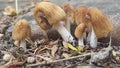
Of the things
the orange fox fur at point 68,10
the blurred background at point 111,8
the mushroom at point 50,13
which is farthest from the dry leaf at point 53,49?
the blurred background at point 111,8

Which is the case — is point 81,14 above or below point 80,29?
above

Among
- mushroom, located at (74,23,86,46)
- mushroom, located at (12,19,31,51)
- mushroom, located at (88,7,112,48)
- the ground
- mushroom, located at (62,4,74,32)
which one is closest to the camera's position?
the ground

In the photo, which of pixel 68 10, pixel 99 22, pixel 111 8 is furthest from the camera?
pixel 111 8

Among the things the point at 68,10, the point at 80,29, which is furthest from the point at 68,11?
the point at 80,29

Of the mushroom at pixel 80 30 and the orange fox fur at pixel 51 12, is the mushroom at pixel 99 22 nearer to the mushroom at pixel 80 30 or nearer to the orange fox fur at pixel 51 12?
the mushroom at pixel 80 30

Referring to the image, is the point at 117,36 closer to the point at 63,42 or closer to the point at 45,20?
the point at 63,42

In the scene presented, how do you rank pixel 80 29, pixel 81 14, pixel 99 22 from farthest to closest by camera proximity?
pixel 81 14, pixel 80 29, pixel 99 22

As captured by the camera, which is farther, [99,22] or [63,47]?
[63,47]

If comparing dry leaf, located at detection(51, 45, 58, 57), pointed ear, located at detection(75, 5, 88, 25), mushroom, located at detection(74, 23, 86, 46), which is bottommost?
dry leaf, located at detection(51, 45, 58, 57)

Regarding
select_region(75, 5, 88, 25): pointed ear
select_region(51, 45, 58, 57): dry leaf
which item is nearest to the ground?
select_region(51, 45, 58, 57): dry leaf

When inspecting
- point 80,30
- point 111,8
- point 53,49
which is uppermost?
point 111,8

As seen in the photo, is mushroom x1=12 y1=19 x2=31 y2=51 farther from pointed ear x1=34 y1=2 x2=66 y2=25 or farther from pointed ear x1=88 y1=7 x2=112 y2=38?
pointed ear x1=88 y1=7 x2=112 y2=38

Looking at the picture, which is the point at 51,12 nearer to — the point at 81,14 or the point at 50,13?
the point at 50,13

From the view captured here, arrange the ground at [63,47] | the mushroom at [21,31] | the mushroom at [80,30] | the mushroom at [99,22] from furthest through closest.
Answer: the mushroom at [21,31]
the mushroom at [80,30]
the mushroom at [99,22]
the ground at [63,47]
